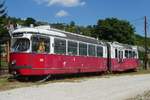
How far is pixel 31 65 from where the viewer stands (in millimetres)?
24516

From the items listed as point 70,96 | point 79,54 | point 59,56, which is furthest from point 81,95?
point 79,54

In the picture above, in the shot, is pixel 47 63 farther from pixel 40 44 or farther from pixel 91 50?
pixel 91 50

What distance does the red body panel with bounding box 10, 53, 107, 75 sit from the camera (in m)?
24.3

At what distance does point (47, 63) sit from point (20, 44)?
82.9 inches

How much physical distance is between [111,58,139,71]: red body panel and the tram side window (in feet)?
51.0

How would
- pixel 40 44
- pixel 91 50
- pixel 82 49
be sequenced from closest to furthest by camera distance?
pixel 40 44
pixel 82 49
pixel 91 50

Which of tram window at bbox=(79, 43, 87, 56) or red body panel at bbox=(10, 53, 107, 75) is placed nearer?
red body panel at bbox=(10, 53, 107, 75)

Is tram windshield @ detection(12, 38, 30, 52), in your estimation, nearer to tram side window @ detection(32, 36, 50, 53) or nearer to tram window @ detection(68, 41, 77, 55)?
tram side window @ detection(32, 36, 50, 53)

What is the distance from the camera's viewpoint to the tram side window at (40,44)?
2462 cm

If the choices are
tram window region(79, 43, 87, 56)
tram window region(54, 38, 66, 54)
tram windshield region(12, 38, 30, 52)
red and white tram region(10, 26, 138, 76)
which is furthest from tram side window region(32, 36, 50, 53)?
tram window region(79, 43, 87, 56)

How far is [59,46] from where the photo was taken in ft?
88.2

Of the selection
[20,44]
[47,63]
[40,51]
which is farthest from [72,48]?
[20,44]

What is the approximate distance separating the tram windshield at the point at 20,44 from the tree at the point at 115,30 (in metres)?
54.8

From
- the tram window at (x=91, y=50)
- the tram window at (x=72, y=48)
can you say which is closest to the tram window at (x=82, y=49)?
the tram window at (x=91, y=50)
